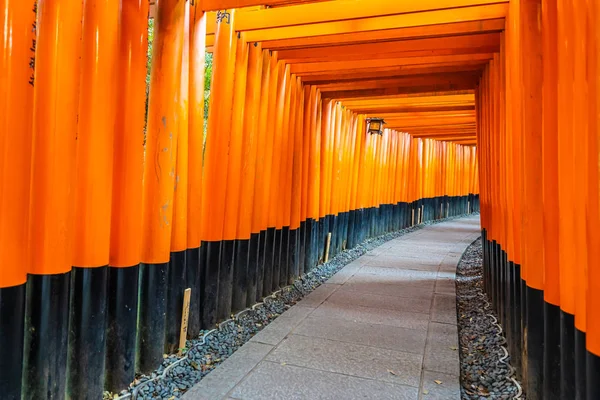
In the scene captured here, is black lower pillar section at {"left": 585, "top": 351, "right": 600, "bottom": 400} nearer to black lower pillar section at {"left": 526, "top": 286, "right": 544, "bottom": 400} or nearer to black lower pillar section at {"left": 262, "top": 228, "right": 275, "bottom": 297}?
black lower pillar section at {"left": 526, "top": 286, "right": 544, "bottom": 400}

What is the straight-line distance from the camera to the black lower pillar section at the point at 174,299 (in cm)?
367

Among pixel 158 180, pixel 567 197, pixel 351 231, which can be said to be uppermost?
pixel 158 180

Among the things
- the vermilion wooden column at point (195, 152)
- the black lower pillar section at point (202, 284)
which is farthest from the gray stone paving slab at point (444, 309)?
the vermilion wooden column at point (195, 152)

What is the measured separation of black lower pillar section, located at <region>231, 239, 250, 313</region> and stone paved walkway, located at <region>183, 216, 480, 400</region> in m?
0.59

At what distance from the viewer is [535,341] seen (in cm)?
292

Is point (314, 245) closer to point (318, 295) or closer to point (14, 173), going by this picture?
point (318, 295)

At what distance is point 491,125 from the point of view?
17.9ft

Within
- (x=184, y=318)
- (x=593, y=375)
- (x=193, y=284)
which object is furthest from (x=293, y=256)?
(x=593, y=375)

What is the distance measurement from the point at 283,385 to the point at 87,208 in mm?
1928

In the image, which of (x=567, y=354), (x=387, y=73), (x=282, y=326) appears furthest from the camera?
(x=387, y=73)

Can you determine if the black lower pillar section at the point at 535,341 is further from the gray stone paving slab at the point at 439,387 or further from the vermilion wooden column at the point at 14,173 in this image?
the vermilion wooden column at the point at 14,173

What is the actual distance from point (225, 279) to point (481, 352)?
2753 mm

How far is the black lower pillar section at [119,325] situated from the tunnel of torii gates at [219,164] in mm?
13

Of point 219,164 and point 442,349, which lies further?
point 219,164
